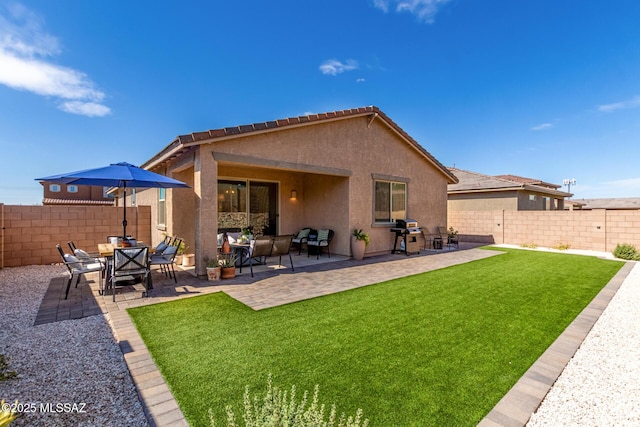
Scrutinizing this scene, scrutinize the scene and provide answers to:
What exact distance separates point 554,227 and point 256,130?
601 inches

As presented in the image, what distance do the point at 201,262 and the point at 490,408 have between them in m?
6.58

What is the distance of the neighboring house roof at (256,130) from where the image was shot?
23.2ft

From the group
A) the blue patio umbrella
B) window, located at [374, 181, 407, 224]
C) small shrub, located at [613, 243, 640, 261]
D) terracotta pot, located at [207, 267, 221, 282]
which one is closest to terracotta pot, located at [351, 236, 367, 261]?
window, located at [374, 181, 407, 224]

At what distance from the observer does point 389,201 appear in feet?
40.0

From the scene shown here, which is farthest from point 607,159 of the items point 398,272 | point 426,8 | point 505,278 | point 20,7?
point 20,7

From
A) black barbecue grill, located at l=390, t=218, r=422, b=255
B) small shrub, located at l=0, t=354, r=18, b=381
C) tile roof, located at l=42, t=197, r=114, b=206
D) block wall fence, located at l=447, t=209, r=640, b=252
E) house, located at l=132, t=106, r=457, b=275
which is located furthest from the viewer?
tile roof, located at l=42, t=197, r=114, b=206

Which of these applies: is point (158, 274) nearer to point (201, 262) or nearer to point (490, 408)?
point (201, 262)

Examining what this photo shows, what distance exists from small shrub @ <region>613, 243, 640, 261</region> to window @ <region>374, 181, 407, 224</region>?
331 inches

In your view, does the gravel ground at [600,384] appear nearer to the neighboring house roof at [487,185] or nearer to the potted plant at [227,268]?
the potted plant at [227,268]

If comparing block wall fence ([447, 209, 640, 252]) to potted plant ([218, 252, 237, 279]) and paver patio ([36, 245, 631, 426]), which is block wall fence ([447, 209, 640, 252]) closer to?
paver patio ([36, 245, 631, 426])

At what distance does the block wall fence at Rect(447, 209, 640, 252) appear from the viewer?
1283 cm

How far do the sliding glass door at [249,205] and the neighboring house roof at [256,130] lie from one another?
7.68ft

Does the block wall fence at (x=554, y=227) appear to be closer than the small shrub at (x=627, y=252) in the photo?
No

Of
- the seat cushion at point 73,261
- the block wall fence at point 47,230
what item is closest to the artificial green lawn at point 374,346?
the seat cushion at point 73,261
